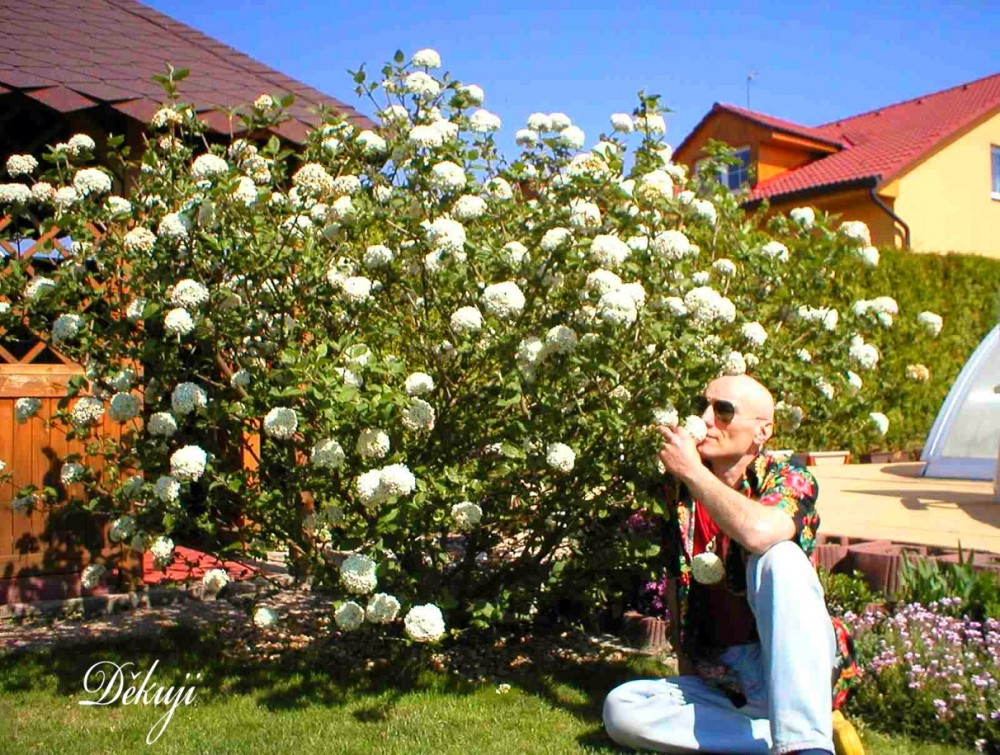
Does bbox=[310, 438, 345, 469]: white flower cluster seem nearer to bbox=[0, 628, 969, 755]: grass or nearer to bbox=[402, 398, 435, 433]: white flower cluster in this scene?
bbox=[402, 398, 435, 433]: white flower cluster

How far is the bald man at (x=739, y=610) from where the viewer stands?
8.96ft

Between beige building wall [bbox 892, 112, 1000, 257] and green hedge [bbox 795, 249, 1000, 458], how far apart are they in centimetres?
544

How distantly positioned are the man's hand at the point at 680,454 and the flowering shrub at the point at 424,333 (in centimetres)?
17

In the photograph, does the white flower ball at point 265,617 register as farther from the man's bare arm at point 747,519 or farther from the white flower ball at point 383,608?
the man's bare arm at point 747,519

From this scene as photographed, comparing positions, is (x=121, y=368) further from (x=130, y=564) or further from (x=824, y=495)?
(x=824, y=495)

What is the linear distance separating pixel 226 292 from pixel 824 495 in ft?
18.1

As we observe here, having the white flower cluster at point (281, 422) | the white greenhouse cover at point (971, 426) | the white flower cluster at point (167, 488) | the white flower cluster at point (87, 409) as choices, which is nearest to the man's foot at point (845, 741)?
the white flower cluster at point (281, 422)

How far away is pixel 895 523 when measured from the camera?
611cm

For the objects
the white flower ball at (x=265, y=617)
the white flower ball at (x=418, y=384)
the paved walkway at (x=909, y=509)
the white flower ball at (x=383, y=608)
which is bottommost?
the paved walkway at (x=909, y=509)

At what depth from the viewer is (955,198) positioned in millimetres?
20250

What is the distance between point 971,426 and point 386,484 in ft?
24.4

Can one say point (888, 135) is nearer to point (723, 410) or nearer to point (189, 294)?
point (723, 410)

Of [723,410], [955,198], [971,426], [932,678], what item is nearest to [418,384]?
[723,410]

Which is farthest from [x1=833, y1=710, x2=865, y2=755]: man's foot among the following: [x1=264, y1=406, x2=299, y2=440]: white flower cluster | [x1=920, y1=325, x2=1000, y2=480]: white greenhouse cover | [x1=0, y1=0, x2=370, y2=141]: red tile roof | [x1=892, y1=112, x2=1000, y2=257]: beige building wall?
[x1=892, y1=112, x2=1000, y2=257]: beige building wall
